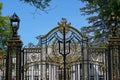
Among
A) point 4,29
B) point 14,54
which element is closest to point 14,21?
point 14,54

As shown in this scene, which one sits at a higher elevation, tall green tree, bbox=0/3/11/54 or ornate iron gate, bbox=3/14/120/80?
tall green tree, bbox=0/3/11/54

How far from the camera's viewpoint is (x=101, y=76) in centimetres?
1730

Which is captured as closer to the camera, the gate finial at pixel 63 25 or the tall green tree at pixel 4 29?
the gate finial at pixel 63 25

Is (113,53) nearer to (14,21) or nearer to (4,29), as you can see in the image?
(14,21)

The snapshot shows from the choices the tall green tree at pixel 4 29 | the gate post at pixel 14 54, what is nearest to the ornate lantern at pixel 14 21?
the gate post at pixel 14 54

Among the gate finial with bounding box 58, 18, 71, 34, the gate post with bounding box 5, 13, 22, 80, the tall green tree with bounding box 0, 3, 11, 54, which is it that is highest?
the tall green tree with bounding box 0, 3, 11, 54

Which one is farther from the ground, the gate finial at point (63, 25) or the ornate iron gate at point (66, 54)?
the gate finial at point (63, 25)

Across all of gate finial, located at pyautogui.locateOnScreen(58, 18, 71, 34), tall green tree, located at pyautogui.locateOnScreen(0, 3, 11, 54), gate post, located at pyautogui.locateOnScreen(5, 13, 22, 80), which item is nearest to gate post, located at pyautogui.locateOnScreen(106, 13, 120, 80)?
gate finial, located at pyautogui.locateOnScreen(58, 18, 71, 34)

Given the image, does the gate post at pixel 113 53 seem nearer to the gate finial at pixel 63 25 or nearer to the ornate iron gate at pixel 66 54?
the ornate iron gate at pixel 66 54

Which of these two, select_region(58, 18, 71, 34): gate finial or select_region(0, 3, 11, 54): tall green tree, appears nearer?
select_region(58, 18, 71, 34): gate finial

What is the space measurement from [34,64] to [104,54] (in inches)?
107

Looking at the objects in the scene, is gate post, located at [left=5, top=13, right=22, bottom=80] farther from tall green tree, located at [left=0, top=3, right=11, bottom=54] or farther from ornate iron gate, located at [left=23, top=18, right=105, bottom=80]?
tall green tree, located at [left=0, top=3, right=11, bottom=54]

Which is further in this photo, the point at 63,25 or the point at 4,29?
the point at 4,29

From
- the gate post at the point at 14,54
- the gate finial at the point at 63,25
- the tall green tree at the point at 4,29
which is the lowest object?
the gate post at the point at 14,54
